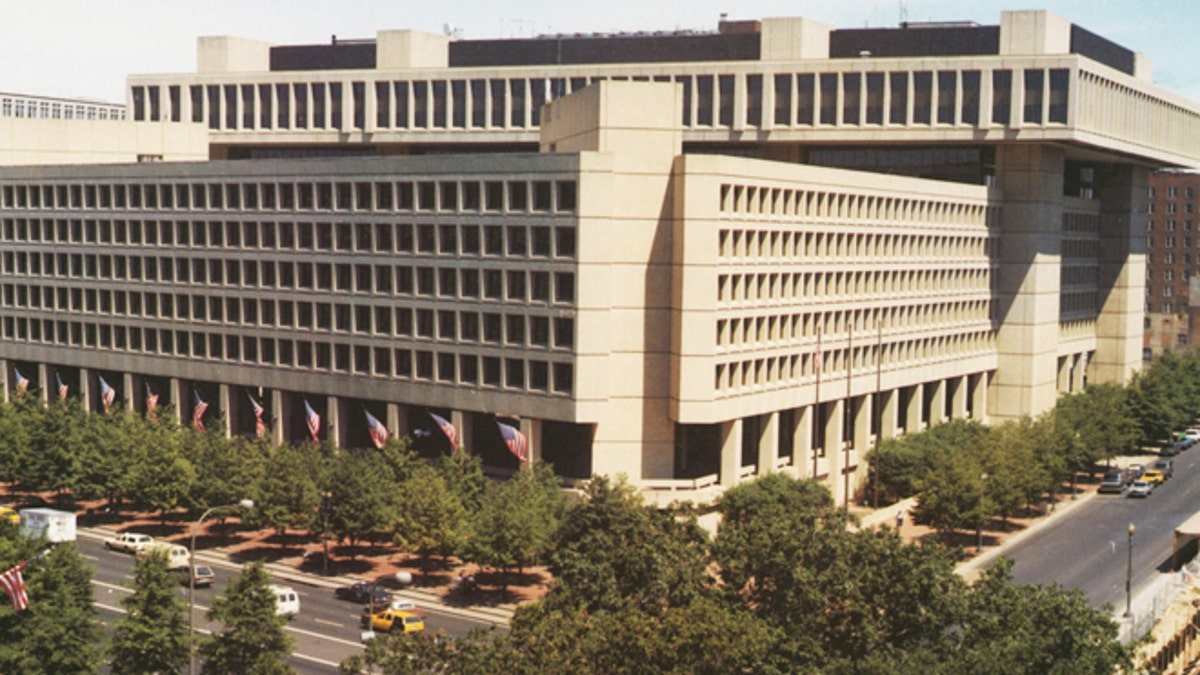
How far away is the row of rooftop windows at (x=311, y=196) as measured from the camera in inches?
3529

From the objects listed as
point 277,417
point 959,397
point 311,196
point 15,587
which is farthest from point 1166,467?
point 15,587

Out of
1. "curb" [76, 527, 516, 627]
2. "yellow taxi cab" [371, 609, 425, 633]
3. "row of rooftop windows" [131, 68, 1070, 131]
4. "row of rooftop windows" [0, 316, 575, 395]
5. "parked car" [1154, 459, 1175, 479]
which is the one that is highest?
"row of rooftop windows" [131, 68, 1070, 131]

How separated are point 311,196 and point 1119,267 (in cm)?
8878

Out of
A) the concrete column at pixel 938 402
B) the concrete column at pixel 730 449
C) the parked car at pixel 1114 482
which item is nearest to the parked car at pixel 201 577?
the concrete column at pixel 730 449

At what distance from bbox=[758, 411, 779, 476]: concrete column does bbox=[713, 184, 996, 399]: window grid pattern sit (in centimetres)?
264

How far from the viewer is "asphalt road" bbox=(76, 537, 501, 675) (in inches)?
2576

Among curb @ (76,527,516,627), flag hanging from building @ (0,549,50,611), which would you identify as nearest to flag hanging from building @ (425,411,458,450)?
curb @ (76,527,516,627)

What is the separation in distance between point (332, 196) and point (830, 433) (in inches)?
1573

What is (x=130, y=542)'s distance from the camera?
3396 inches

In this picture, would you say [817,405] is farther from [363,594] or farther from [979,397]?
[363,594]

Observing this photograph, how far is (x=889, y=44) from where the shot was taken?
4692 inches

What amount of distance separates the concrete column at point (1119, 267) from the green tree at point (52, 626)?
119043 mm

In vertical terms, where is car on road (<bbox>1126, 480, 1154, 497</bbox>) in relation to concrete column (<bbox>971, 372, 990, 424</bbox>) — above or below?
below

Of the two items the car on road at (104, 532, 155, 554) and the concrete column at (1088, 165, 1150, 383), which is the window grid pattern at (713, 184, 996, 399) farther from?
the car on road at (104, 532, 155, 554)
